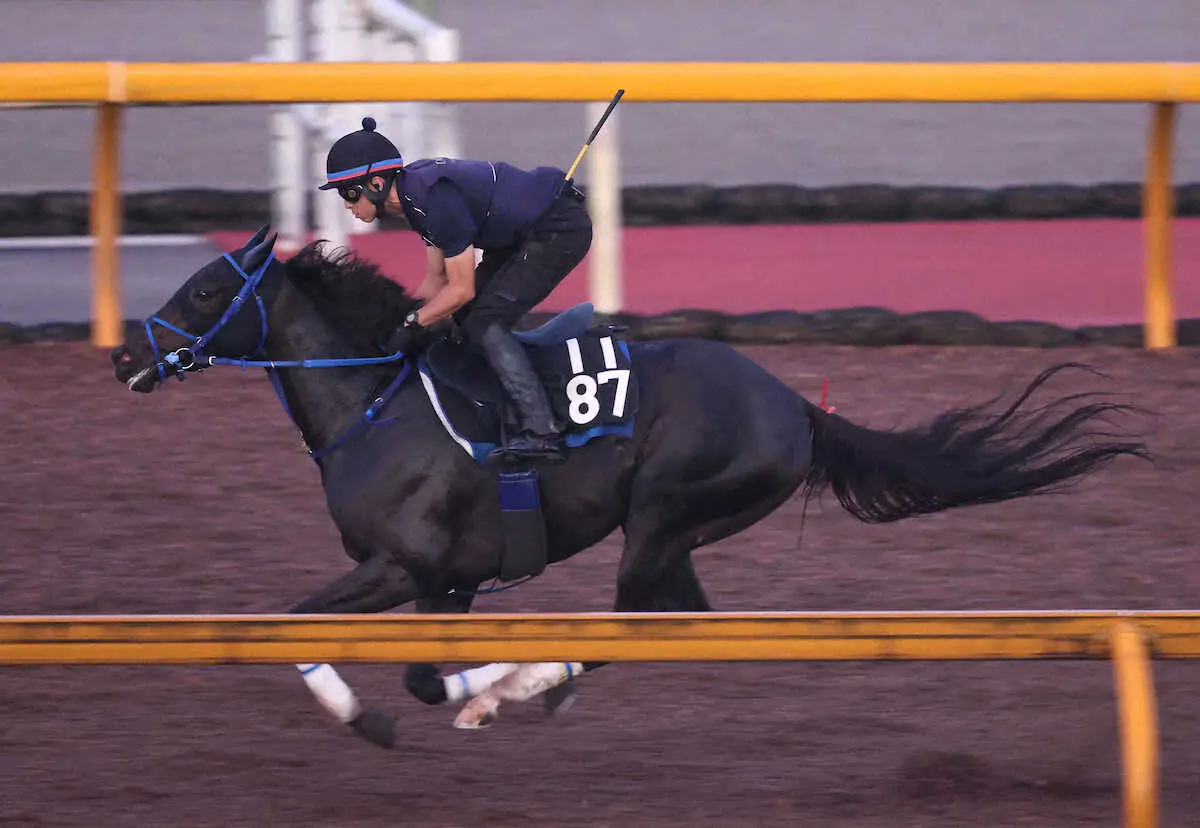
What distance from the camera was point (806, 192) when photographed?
428 inches

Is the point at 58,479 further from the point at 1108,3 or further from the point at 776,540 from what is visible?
the point at 1108,3

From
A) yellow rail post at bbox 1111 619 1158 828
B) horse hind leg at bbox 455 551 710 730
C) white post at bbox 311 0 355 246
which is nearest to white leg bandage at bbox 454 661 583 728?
horse hind leg at bbox 455 551 710 730

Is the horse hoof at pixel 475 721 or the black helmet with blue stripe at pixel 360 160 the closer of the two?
the black helmet with blue stripe at pixel 360 160

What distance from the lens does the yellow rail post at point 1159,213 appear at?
328 inches

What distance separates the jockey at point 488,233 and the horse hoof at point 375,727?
73 cm

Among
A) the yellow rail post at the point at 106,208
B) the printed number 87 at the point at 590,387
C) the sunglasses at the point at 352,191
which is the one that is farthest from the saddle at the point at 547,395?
the yellow rail post at the point at 106,208

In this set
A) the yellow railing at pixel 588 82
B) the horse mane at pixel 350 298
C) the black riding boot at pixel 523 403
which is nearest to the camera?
the black riding boot at pixel 523 403

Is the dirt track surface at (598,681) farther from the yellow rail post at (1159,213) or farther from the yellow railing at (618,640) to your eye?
the yellow railing at (618,640)

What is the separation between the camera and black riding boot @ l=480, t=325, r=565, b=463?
5176 millimetres

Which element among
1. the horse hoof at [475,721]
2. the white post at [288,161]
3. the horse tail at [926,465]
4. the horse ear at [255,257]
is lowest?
the horse hoof at [475,721]

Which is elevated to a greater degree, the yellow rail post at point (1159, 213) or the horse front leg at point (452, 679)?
the yellow rail post at point (1159, 213)

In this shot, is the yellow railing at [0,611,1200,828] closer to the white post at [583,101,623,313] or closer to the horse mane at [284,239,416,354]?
the horse mane at [284,239,416,354]

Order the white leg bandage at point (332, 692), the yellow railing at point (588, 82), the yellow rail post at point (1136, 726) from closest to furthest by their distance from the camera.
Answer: the yellow rail post at point (1136, 726) → the white leg bandage at point (332, 692) → the yellow railing at point (588, 82)

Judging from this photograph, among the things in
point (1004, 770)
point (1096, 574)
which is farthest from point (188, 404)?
point (1004, 770)
